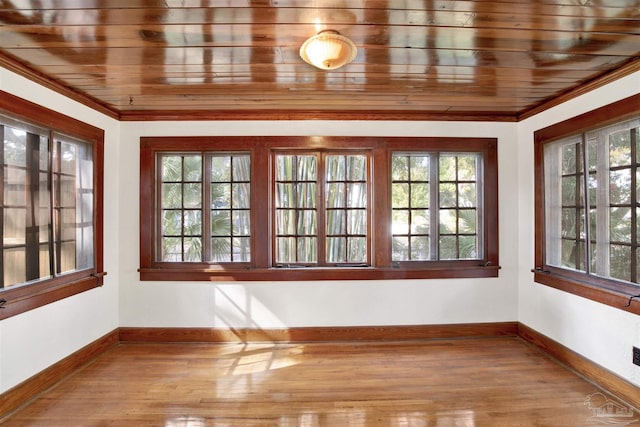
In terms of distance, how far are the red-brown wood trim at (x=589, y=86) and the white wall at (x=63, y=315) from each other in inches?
168

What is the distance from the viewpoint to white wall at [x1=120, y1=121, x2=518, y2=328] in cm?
346

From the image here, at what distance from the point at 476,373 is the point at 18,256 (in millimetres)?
3664

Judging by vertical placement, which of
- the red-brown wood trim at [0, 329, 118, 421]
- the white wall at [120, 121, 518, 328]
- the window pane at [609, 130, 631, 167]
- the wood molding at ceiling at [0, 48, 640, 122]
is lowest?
the red-brown wood trim at [0, 329, 118, 421]

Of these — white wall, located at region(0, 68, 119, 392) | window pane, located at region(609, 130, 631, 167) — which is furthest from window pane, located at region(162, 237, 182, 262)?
window pane, located at region(609, 130, 631, 167)

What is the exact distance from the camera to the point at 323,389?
8.40 ft

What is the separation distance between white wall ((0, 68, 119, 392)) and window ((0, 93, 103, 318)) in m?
0.09

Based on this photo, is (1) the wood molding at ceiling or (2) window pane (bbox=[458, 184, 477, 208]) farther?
(2) window pane (bbox=[458, 184, 477, 208])

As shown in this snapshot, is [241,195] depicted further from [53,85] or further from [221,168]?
[53,85]

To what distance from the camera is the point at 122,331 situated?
3.46 meters

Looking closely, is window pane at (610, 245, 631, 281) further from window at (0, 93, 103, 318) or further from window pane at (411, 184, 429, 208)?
window at (0, 93, 103, 318)

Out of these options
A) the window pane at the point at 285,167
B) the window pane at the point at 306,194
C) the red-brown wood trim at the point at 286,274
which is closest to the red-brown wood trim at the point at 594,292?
the red-brown wood trim at the point at 286,274

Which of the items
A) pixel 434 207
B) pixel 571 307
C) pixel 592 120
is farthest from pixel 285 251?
pixel 592 120

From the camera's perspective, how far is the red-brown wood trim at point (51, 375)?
2.28 m

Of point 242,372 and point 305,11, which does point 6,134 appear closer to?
point 305,11
